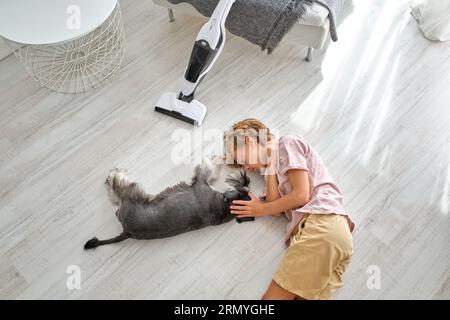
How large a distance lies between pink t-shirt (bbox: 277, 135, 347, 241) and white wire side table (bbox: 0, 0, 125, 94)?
0.87 m

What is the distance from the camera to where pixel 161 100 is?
168 cm

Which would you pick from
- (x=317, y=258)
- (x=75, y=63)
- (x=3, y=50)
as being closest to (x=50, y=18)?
(x=75, y=63)

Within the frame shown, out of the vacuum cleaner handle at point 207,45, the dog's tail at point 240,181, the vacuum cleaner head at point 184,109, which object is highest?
the vacuum cleaner handle at point 207,45

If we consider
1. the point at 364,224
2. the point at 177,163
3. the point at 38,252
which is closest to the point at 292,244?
the point at 364,224

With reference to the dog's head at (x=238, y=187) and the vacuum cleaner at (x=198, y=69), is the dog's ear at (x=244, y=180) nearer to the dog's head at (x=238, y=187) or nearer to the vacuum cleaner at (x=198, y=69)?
the dog's head at (x=238, y=187)

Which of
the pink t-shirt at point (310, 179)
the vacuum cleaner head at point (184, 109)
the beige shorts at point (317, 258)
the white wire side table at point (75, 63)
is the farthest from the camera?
the white wire side table at point (75, 63)

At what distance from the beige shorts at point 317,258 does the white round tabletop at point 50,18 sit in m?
1.01

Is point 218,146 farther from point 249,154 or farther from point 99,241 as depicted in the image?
point 99,241

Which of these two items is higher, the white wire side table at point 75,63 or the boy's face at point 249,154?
the white wire side table at point 75,63

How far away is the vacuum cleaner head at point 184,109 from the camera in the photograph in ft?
5.38

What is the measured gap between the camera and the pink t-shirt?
4.50ft

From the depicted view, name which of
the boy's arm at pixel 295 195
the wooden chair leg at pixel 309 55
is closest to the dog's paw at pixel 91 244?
the boy's arm at pixel 295 195

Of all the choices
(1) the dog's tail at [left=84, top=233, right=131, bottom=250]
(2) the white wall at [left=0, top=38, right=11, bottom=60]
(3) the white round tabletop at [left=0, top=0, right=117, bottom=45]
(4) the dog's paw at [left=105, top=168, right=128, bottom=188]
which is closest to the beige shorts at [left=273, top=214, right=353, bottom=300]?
(1) the dog's tail at [left=84, top=233, right=131, bottom=250]

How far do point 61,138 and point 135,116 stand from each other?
312mm
